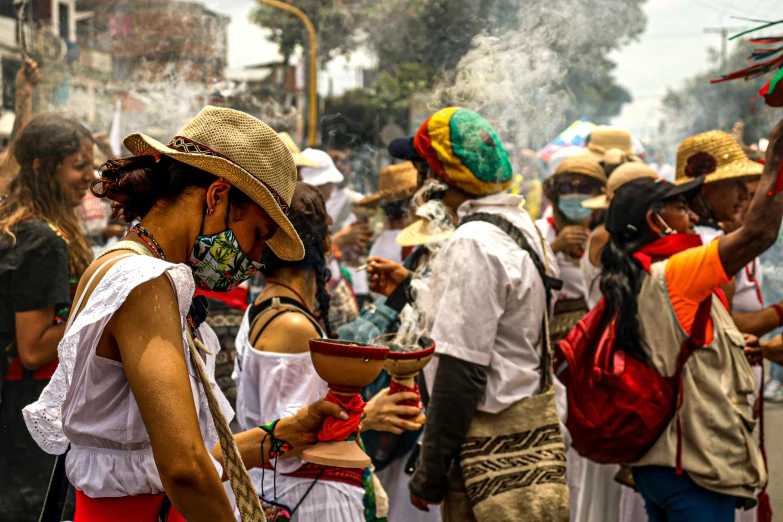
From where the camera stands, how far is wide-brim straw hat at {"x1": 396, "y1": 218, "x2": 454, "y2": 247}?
13.3 feet

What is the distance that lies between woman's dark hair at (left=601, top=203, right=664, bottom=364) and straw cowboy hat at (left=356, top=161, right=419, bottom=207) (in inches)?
89.5

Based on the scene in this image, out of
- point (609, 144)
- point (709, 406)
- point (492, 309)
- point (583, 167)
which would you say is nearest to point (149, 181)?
point (492, 309)

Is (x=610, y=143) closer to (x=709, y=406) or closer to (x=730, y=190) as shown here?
(x=730, y=190)

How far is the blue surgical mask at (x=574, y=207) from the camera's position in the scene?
239 inches

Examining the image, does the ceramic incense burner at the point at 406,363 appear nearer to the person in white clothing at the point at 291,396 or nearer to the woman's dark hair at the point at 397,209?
the person in white clothing at the point at 291,396

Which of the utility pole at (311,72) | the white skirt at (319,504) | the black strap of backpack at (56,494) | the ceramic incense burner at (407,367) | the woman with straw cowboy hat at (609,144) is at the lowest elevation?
the white skirt at (319,504)

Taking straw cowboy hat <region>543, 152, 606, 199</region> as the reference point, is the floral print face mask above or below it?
below

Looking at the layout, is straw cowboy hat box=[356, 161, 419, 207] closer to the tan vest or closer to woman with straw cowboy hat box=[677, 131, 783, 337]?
woman with straw cowboy hat box=[677, 131, 783, 337]

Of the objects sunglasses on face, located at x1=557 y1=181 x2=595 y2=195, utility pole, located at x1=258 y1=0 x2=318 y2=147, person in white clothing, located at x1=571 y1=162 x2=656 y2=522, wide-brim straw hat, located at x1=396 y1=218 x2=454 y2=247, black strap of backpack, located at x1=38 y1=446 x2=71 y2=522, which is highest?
utility pole, located at x1=258 y1=0 x2=318 y2=147

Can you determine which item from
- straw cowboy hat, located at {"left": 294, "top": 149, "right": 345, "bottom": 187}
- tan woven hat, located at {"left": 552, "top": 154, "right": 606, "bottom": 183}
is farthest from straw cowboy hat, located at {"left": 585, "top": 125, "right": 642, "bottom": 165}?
straw cowboy hat, located at {"left": 294, "top": 149, "right": 345, "bottom": 187}

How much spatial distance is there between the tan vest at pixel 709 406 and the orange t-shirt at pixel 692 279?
4cm

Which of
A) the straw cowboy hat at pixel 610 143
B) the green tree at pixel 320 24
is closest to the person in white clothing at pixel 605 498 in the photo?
the straw cowboy hat at pixel 610 143

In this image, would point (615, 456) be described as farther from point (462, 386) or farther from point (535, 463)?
point (462, 386)

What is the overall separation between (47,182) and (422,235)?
191cm
